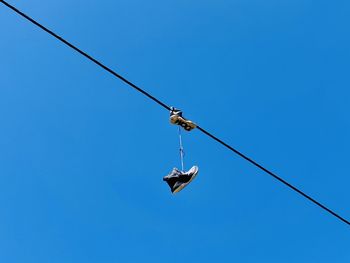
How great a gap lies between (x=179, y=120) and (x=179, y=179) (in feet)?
3.72

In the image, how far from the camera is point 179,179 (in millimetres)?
6508

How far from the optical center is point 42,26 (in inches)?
155

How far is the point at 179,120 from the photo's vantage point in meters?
5.71

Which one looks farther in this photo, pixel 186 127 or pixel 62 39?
pixel 186 127

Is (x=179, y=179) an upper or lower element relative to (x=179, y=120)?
lower

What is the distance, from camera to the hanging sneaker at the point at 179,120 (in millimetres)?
5656

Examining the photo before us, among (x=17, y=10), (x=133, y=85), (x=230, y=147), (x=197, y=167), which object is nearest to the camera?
(x=17, y=10)

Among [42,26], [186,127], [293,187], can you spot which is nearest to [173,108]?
[186,127]

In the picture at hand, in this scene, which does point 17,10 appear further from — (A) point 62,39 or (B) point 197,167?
(B) point 197,167

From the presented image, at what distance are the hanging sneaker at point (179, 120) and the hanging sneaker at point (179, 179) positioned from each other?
98 cm

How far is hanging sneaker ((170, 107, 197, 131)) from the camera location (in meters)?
5.66

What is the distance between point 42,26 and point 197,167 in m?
3.24

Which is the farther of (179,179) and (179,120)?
(179,179)

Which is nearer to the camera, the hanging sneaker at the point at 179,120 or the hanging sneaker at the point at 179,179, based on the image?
the hanging sneaker at the point at 179,120
